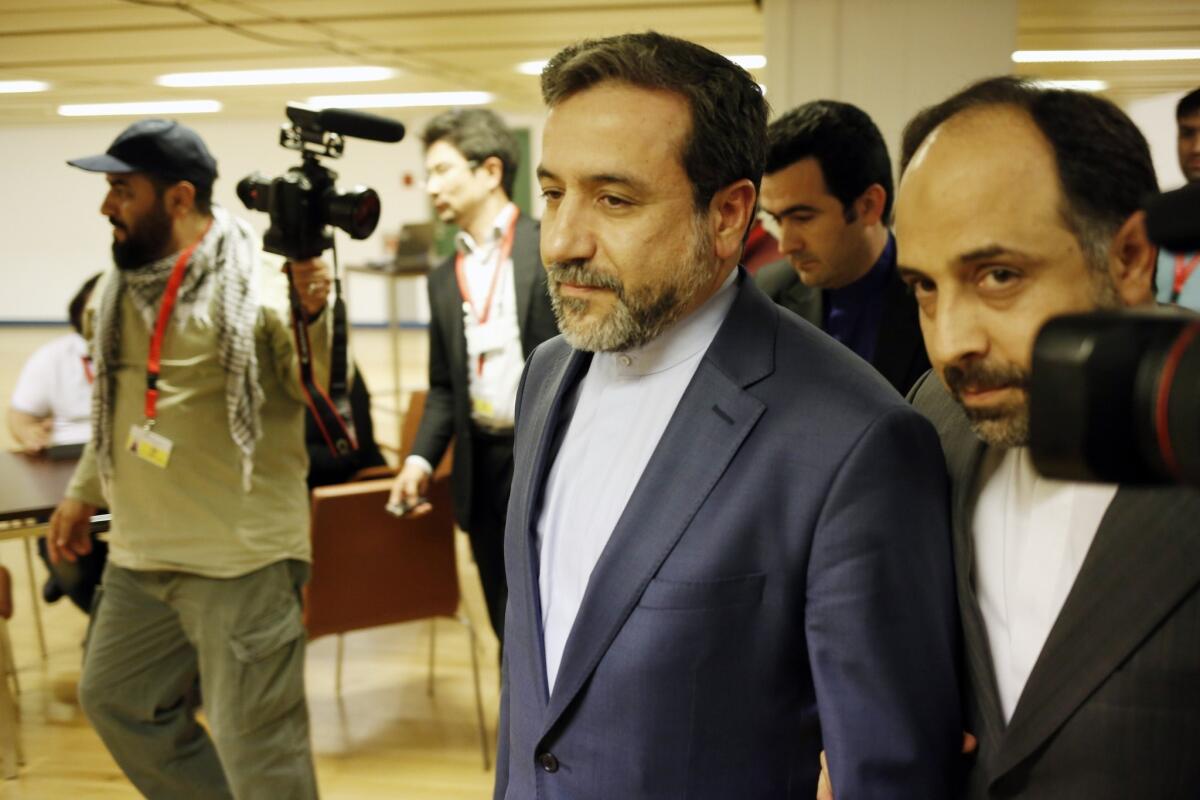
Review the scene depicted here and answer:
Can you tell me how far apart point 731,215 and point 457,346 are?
1.78 meters

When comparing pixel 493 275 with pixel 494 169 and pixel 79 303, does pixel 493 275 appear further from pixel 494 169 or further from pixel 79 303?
pixel 79 303

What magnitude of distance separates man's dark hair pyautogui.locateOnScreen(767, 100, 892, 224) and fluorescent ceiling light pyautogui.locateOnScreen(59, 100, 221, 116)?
9472mm

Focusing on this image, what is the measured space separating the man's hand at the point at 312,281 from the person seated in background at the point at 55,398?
238 cm

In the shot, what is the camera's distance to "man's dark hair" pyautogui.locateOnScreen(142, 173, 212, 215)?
242 centimetres

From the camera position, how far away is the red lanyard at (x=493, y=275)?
9.70 ft

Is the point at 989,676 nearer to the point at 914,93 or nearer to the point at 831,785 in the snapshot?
the point at 831,785

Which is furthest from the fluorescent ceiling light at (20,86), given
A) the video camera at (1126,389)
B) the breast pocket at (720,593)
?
the video camera at (1126,389)

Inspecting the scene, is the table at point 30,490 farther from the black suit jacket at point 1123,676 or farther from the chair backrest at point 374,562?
the black suit jacket at point 1123,676

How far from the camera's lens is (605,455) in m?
1.28

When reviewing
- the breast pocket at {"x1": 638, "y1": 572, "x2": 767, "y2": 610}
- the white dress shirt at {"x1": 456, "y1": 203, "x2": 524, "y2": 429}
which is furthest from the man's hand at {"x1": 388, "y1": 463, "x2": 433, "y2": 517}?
the breast pocket at {"x1": 638, "y1": 572, "x2": 767, "y2": 610}

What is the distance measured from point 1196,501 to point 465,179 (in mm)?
2479

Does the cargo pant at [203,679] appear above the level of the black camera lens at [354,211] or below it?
below

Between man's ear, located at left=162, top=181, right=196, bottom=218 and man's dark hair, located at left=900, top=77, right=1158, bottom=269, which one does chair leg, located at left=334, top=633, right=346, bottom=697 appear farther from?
man's dark hair, located at left=900, top=77, right=1158, bottom=269

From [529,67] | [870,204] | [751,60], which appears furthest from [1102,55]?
[870,204]
